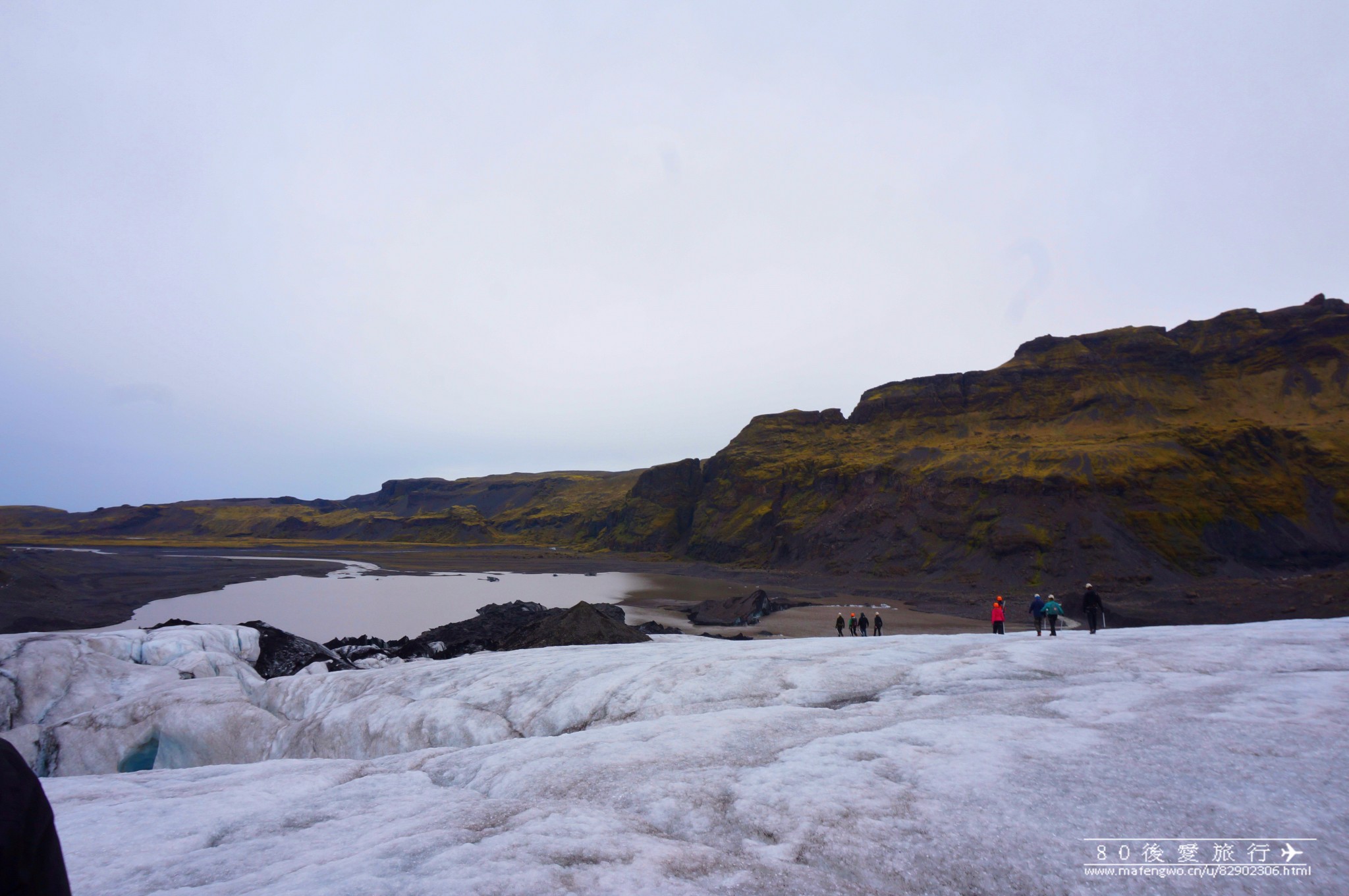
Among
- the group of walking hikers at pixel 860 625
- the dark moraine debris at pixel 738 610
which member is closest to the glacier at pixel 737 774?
the group of walking hikers at pixel 860 625

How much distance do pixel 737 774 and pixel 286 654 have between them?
68.3 feet

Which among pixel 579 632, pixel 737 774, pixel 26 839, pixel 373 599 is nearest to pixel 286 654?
pixel 579 632

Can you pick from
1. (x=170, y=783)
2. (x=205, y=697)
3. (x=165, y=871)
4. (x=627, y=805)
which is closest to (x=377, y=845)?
(x=165, y=871)

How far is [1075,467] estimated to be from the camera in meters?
59.2

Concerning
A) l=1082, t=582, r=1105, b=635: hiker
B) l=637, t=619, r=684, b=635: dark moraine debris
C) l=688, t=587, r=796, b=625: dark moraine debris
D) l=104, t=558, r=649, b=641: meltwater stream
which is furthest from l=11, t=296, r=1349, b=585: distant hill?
l=1082, t=582, r=1105, b=635: hiker

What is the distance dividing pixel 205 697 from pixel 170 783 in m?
6.73

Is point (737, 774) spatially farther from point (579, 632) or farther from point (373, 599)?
point (373, 599)

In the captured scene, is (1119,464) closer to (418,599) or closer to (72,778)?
(418,599)

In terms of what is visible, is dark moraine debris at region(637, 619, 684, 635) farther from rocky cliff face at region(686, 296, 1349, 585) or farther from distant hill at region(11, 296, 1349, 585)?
rocky cliff face at region(686, 296, 1349, 585)

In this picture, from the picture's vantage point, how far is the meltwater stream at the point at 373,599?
42312 millimetres

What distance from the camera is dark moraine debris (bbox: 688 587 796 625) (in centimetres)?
4237

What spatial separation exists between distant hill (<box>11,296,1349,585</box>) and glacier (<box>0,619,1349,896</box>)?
46980 mm

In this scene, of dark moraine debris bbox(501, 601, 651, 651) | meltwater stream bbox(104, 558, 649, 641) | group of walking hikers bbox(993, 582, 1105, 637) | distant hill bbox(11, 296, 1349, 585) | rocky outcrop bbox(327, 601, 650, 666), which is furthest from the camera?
distant hill bbox(11, 296, 1349, 585)

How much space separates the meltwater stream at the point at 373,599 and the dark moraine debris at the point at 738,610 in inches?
456
